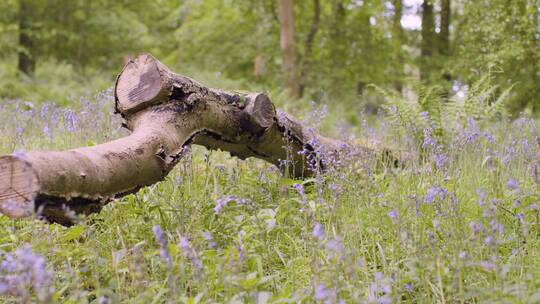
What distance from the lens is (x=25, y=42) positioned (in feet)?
49.0

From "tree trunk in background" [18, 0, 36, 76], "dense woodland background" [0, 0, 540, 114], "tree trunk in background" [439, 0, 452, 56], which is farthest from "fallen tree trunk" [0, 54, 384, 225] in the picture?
"tree trunk in background" [18, 0, 36, 76]

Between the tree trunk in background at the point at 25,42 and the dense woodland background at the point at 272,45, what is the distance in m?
0.03

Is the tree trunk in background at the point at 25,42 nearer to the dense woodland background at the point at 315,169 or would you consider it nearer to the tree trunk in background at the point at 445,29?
the dense woodland background at the point at 315,169

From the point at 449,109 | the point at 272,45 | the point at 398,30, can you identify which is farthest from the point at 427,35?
the point at 449,109

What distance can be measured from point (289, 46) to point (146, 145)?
396 inches

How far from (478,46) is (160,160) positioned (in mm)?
8078

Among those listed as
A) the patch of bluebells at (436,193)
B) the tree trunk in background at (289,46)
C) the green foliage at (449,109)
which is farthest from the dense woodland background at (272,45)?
the patch of bluebells at (436,193)

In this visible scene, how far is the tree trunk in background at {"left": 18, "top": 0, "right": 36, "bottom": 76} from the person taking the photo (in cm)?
1430

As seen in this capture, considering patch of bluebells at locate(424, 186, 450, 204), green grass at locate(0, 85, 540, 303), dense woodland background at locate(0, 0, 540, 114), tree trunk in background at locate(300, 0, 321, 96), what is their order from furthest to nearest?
tree trunk in background at locate(300, 0, 321, 96) < dense woodland background at locate(0, 0, 540, 114) < patch of bluebells at locate(424, 186, 450, 204) < green grass at locate(0, 85, 540, 303)

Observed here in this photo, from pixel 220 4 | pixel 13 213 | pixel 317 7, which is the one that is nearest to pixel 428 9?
pixel 317 7

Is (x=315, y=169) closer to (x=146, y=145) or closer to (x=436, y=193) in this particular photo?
(x=436, y=193)

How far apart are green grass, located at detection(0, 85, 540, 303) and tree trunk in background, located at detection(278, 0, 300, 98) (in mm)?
8374

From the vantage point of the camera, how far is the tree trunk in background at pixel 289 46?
1212 centimetres

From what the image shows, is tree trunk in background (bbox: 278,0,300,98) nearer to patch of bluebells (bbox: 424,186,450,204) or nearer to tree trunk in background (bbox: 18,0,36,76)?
tree trunk in background (bbox: 18,0,36,76)
